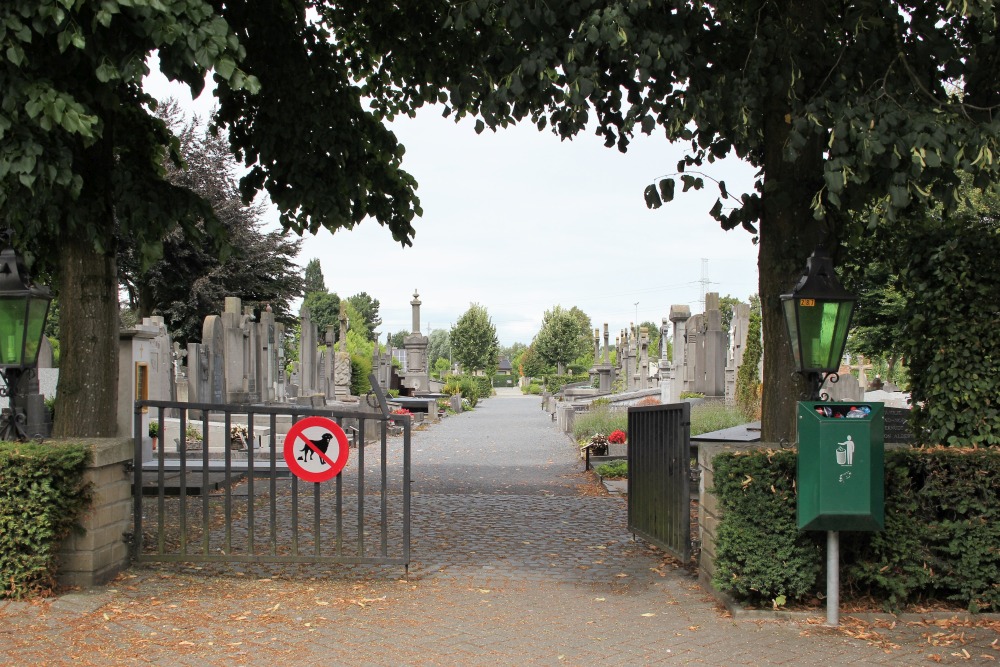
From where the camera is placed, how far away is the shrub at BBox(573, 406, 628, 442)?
18781 mm

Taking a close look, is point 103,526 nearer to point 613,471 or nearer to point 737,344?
point 613,471

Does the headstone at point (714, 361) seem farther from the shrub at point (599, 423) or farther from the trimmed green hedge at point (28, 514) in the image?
the trimmed green hedge at point (28, 514)

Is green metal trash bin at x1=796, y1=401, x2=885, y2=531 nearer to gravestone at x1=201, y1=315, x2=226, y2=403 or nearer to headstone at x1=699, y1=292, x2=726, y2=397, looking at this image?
gravestone at x1=201, y1=315, x2=226, y2=403

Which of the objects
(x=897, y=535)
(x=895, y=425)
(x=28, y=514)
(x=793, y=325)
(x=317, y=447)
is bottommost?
(x=897, y=535)

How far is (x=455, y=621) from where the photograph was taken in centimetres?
575

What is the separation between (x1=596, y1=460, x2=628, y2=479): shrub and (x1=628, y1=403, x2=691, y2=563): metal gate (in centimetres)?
494

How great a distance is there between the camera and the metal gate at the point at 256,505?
6734 mm

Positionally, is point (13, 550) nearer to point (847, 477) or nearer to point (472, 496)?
point (847, 477)

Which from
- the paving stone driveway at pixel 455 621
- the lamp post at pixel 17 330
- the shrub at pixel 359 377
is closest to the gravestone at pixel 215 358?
the paving stone driveway at pixel 455 621

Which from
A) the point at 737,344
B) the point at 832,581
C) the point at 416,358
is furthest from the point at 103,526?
the point at 416,358

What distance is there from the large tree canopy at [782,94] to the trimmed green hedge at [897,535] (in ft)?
3.28

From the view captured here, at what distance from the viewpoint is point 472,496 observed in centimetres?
1192

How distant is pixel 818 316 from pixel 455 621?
3.11 metres

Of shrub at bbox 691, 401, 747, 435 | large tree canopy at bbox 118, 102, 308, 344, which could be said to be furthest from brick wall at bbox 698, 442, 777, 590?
large tree canopy at bbox 118, 102, 308, 344
